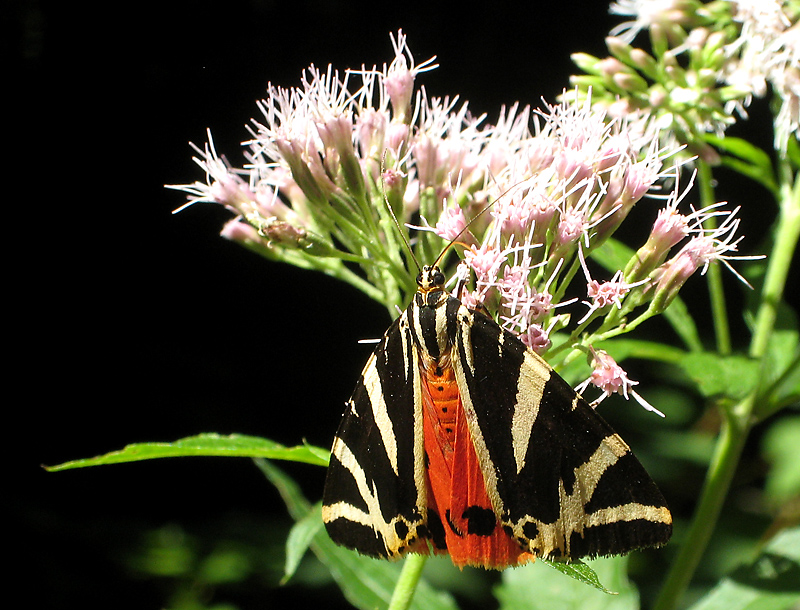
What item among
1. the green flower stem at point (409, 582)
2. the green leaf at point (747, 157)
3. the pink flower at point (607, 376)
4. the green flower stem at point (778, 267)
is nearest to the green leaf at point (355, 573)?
the green flower stem at point (409, 582)

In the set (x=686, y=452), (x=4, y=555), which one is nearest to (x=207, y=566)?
(x=4, y=555)

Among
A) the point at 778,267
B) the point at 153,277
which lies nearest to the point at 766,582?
the point at 778,267

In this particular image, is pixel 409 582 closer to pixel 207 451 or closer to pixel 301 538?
pixel 301 538

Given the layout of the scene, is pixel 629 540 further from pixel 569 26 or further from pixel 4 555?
pixel 569 26

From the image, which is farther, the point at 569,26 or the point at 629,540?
the point at 569,26

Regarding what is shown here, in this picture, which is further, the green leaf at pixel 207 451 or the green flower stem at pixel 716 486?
the green flower stem at pixel 716 486

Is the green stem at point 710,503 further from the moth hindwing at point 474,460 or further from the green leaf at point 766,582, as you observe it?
the moth hindwing at point 474,460
